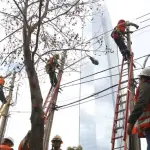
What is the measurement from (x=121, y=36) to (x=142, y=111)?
5162 millimetres

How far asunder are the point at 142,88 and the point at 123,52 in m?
4.69

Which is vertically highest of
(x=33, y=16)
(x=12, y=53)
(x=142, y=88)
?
(x=33, y=16)

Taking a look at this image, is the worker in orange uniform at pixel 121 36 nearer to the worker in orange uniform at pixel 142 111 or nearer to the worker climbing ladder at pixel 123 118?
the worker climbing ladder at pixel 123 118

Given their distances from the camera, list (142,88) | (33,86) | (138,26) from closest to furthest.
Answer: (142,88) → (33,86) → (138,26)

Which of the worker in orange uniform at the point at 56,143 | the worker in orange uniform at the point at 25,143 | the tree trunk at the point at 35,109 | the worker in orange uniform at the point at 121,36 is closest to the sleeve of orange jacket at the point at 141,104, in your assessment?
the tree trunk at the point at 35,109

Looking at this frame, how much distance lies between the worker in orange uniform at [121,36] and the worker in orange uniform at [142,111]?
452cm

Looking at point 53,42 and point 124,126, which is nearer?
point 124,126

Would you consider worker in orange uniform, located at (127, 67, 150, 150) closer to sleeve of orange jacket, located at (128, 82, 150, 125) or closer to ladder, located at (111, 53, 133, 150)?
sleeve of orange jacket, located at (128, 82, 150, 125)

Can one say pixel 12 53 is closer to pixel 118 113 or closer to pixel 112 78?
pixel 118 113

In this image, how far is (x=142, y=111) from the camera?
3748mm

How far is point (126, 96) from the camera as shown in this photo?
7.05 meters

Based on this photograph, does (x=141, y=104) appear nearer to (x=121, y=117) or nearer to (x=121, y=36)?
(x=121, y=117)

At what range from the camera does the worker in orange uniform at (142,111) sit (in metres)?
3.73

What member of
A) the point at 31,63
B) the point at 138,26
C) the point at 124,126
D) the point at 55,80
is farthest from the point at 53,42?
the point at 55,80
